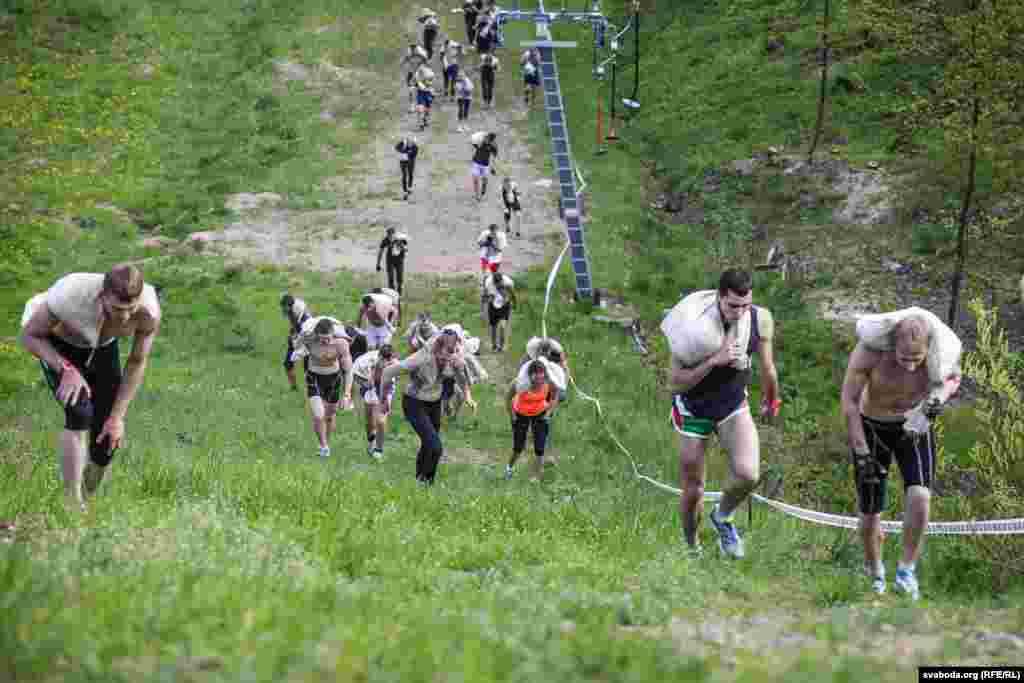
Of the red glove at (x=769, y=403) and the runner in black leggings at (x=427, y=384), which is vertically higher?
the red glove at (x=769, y=403)

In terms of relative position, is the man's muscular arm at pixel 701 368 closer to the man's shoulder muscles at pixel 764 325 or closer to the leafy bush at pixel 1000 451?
the man's shoulder muscles at pixel 764 325

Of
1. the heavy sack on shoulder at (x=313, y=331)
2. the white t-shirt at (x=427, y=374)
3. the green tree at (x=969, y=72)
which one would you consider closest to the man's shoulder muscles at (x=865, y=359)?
the white t-shirt at (x=427, y=374)

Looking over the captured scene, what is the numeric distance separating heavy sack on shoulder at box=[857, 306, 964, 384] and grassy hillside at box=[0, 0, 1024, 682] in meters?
1.50

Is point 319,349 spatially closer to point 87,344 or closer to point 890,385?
point 87,344

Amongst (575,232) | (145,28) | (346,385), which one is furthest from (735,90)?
(346,385)

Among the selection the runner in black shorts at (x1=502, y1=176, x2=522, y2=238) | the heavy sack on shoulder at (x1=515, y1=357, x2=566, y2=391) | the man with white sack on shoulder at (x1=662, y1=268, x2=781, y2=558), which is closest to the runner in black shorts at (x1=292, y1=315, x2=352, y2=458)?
the heavy sack on shoulder at (x1=515, y1=357, x2=566, y2=391)

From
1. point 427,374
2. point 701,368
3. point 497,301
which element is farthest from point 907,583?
point 497,301

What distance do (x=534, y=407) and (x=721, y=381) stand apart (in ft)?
22.2

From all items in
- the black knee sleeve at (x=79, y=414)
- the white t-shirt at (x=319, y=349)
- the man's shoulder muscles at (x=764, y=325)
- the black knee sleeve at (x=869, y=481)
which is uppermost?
the man's shoulder muscles at (x=764, y=325)

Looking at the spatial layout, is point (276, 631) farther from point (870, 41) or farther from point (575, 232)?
point (870, 41)

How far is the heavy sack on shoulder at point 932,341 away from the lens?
877cm

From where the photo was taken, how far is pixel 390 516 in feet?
31.6

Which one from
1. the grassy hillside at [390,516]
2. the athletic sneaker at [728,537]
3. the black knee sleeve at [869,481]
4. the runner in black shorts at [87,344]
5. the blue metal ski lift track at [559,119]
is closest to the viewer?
the grassy hillside at [390,516]

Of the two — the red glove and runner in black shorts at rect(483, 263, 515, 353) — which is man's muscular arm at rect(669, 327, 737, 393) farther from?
runner in black shorts at rect(483, 263, 515, 353)
